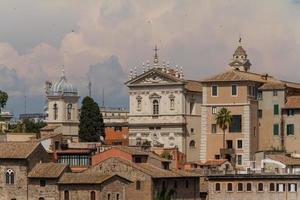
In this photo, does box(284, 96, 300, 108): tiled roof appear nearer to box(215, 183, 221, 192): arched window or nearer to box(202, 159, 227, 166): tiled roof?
box(202, 159, 227, 166): tiled roof

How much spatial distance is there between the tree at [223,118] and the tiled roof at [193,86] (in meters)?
11.0

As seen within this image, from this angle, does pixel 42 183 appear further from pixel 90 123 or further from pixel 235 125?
pixel 90 123

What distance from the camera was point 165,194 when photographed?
8006 cm

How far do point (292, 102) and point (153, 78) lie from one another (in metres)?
17.3

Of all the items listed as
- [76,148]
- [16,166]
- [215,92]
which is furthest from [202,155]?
[16,166]

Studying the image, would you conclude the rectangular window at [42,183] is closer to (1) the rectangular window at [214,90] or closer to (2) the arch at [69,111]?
(1) the rectangular window at [214,90]

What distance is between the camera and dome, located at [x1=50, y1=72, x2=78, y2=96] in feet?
395

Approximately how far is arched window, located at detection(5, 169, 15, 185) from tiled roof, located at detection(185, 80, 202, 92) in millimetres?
31305

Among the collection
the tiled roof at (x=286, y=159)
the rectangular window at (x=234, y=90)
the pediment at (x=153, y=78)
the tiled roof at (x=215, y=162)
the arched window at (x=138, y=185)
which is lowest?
the arched window at (x=138, y=185)

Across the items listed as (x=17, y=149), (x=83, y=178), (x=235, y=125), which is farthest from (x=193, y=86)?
(x=83, y=178)

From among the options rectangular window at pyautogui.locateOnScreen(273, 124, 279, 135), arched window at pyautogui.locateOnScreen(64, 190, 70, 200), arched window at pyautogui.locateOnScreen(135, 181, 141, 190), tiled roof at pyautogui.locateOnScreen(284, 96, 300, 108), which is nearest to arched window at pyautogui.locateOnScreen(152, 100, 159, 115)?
rectangular window at pyautogui.locateOnScreen(273, 124, 279, 135)

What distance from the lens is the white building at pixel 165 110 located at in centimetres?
10769

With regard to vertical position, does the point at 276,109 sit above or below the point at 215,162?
above

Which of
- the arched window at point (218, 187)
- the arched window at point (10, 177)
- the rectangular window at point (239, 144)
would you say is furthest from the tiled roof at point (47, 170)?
the rectangular window at point (239, 144)
